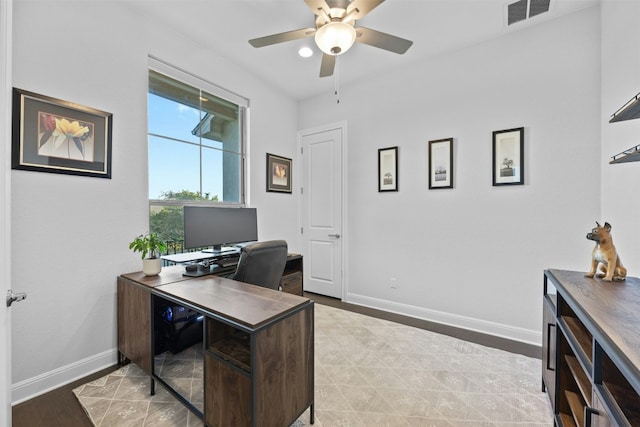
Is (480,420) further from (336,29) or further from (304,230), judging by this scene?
(304,230)

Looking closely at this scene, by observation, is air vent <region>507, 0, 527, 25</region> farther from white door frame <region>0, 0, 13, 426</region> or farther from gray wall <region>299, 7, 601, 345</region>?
white door frame <region>0, 0, 13, 426</region>

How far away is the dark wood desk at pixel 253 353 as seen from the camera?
1221mm

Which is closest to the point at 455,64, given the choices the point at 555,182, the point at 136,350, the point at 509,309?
the point at 555,182

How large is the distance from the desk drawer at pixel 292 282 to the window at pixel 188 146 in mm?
1090

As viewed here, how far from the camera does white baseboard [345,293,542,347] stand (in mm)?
2523

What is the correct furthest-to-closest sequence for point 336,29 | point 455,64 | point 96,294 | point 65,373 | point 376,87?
1. point 376,87
2. point 455,64
3. point 96,294
4. point 65,373
5. point 336,29

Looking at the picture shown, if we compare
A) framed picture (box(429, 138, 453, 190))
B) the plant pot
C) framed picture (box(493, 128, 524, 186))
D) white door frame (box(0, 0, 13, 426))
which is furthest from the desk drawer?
framed picture (box(493, 128, 524, 186))

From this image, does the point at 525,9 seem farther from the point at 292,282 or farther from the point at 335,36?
the point at 292,282

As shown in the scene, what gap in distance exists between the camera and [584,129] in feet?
7.48

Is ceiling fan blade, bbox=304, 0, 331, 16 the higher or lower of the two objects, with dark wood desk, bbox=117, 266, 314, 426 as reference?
higher

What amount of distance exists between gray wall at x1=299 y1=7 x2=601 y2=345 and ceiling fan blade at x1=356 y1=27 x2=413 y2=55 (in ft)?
4.13

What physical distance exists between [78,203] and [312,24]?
2.41 m

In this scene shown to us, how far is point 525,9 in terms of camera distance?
2.26 metres

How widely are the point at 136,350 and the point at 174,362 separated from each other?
1.28ft
